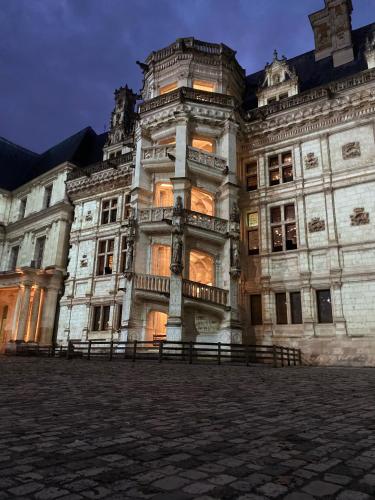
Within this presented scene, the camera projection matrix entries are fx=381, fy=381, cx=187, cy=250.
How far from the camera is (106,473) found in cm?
266

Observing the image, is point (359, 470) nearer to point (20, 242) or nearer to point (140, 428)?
point (140, 428)

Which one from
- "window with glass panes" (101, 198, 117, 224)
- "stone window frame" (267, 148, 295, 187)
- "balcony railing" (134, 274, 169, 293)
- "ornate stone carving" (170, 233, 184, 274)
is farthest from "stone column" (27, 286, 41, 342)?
"stone window frame" (267, 148, 295, 187)

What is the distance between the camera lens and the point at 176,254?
65.6 feet

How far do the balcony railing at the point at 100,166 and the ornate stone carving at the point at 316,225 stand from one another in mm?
14282

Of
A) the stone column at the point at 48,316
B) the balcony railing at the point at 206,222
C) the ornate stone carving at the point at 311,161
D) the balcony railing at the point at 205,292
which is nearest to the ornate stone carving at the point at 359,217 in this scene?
the ornate stone carving at the point at 311,161

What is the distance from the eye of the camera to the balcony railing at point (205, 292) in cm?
1994

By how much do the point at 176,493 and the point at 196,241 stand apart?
19378 mm

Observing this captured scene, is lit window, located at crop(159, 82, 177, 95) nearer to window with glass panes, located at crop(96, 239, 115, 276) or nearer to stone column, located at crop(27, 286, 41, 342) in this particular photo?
window with glass panes, located at crop(96, 239, 115, 276)

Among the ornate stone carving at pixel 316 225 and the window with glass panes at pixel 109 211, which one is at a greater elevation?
the window with glass panes at pixel 109 211

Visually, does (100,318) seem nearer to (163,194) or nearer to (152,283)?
(152,283)

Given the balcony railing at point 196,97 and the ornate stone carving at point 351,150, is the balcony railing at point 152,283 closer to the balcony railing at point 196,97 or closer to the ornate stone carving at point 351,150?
the balcony railing at point 196,97

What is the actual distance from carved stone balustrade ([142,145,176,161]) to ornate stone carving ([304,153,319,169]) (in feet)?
26.5

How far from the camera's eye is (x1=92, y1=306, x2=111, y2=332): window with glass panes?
26125mm

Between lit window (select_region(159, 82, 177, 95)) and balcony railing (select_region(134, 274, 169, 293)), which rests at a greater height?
lit window (select_region(159, 82, 177, 95))
